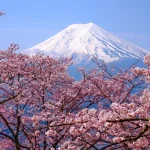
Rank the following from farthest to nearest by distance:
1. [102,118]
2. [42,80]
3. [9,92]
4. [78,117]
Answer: [42,80]
[9,92]
[78,117]
[102,118]

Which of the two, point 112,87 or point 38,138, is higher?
point 112,87

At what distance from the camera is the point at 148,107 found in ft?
15.8

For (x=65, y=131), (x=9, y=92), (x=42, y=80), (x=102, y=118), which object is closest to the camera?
(x=102, y=118)

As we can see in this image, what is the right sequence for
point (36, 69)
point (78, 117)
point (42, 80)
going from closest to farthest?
1. point (78, 117)
2. point (42, 80)
3. point (36, 69)

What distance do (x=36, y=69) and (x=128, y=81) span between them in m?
3.37

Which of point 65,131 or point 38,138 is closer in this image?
point 65,131

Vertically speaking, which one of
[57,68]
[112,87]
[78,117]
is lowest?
[78,117]

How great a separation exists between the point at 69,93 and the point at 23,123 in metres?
1.90

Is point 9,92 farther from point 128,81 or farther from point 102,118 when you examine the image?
point 102,118

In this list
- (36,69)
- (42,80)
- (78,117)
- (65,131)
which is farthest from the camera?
(36,69)

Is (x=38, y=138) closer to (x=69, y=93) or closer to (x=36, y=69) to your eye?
(x=69, y=93)

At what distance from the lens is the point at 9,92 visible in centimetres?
945

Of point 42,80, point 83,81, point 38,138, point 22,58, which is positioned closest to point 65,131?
point 38,138

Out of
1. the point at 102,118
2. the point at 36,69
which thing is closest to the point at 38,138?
the point at 36,69
